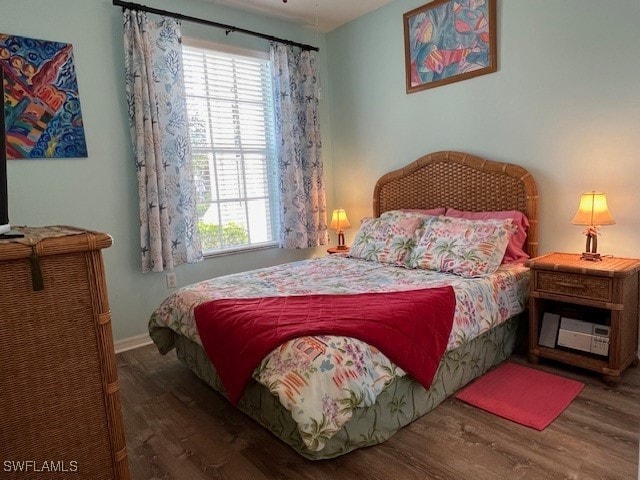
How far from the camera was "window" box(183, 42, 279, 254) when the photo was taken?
3377mm

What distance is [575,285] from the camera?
2.25 m

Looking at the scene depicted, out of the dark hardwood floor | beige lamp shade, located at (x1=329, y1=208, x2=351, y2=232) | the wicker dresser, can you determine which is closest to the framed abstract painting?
beige lamp shade, located at (x1=329, y1=208, x2=351, y2=232)

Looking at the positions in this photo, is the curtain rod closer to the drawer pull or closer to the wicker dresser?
the wicker dresser

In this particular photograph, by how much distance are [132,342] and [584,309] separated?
3.18 metres

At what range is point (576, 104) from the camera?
2.58 metres

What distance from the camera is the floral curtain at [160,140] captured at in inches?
114

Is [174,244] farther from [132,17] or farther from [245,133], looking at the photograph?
[132,17]

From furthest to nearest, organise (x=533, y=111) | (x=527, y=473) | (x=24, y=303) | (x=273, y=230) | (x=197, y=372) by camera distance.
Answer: (x=273, y=230)
(x=533, y=111)
(x=197, y=372)
(x=527, y=473)
(x=24, y=303)

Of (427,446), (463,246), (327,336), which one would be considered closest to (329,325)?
(327,336)

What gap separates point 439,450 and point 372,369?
485 mm

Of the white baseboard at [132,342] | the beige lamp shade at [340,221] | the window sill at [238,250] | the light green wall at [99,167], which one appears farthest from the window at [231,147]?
the white baseboard at [132,342]

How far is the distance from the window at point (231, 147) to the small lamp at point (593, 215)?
2530 millimetres

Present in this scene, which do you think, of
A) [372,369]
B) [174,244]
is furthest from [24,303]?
[174,244]

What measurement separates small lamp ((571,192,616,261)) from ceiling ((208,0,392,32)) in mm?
2370
